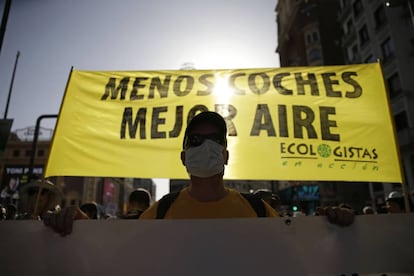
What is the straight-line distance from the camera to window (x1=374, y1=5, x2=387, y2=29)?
23.0 metres

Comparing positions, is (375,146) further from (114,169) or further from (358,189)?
(358,189)

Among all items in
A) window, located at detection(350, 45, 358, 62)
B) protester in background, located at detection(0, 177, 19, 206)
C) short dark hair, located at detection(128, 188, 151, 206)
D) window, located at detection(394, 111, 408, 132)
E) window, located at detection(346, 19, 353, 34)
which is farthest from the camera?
protester in background, located at detection(0, 177, 19, 206)

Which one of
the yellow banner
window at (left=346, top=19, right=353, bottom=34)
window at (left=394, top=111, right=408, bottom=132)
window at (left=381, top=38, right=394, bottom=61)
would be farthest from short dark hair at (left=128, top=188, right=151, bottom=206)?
window at (left=346, top=19, right=353, bottom=34)

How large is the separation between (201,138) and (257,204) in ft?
1.78

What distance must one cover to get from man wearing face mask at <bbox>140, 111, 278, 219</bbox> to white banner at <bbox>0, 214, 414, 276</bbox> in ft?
1.03

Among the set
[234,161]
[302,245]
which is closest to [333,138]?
[234,161]

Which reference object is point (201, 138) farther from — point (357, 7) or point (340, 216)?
point (357, 7)

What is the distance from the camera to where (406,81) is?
67.7ft

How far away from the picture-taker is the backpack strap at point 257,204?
1.83 m

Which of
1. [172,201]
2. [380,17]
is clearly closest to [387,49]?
[380,17]

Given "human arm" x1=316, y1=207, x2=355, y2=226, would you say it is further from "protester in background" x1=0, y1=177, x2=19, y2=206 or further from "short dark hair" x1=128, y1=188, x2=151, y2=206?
"protester in background" x1=0, y1=177, x2=19, y2=206

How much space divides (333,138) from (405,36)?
22.7 meters

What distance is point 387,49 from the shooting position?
22.8 m

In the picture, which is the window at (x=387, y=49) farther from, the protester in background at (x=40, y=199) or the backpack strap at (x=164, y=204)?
the backpack strap at (x=164, y=204)
